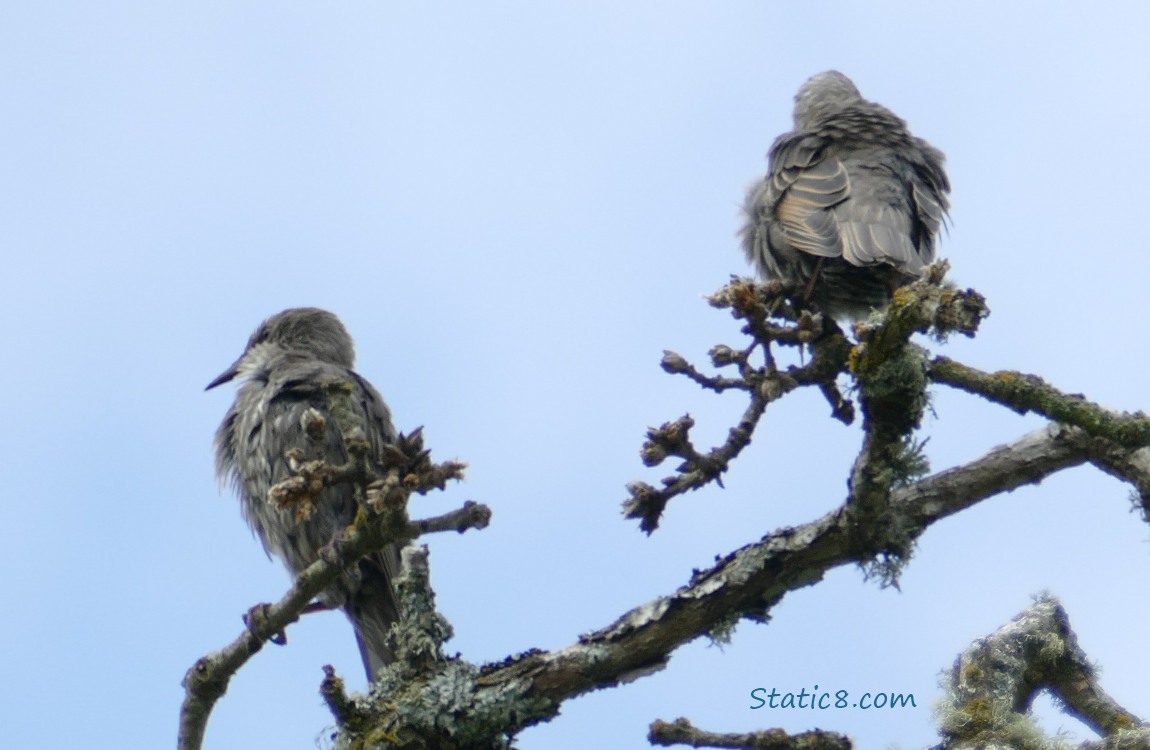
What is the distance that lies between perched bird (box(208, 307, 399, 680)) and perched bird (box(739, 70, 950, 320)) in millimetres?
2046

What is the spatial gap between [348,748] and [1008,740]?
6.00 ft

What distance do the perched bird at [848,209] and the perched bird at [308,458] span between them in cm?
205

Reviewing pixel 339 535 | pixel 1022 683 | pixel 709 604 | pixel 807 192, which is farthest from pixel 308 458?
pixel 1022 683

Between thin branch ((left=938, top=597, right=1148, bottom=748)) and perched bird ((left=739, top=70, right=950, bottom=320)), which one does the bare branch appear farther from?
perched bird ((left=739, top=70, right=950, bottom=320))

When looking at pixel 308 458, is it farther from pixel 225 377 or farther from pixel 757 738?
pixel 757 738

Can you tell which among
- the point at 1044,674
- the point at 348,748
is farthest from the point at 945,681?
the point at 348,748

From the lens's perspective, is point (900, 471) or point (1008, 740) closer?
point (1008, 740)

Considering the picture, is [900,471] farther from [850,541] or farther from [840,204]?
[840,204]

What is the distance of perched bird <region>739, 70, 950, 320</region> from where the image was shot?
5805mm

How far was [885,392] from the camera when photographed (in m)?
3.68

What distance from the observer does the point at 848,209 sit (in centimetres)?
607

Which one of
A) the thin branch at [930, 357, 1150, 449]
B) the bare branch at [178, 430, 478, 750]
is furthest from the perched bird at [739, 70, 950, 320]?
the bare branch at [178, 430, 478, 750]

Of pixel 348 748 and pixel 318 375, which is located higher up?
pixel 318 375

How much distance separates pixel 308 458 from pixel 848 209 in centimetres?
263
